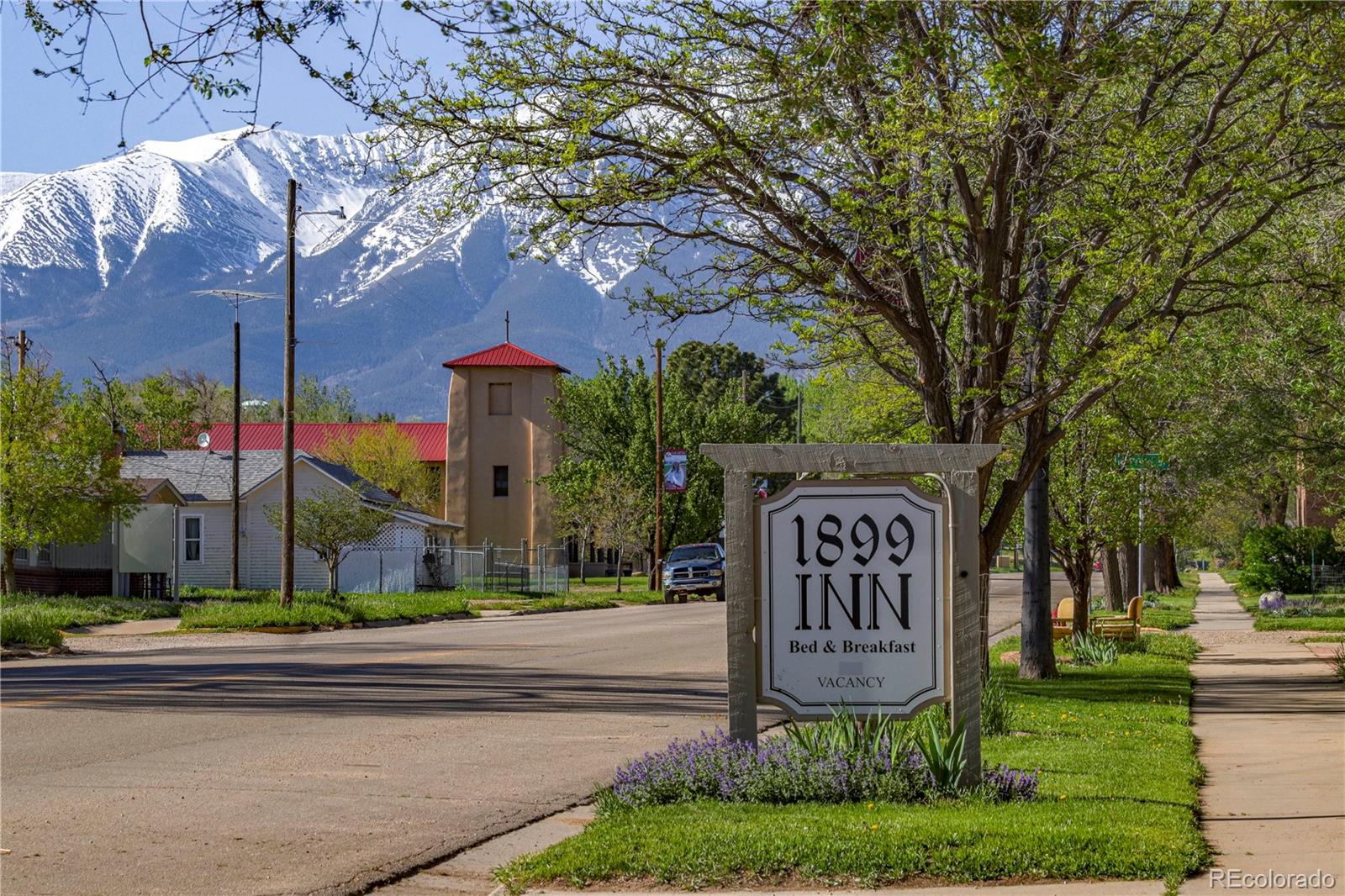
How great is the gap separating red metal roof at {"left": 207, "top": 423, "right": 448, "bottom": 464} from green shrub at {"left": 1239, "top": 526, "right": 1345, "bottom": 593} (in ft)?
133

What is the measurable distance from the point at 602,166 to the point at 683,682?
301 inches

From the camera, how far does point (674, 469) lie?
50594mm

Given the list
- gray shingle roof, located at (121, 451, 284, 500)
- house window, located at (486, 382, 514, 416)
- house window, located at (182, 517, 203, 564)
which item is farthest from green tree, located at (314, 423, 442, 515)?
house window, located at (182, 517, 203, 564)

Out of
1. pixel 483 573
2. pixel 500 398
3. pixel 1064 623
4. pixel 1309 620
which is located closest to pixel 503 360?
pixel 500 398

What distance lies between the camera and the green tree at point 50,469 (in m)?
32.0

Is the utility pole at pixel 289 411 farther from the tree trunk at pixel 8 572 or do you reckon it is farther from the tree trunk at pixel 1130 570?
the tree trunk at pixel 1130 570

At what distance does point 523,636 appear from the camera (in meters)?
27.9

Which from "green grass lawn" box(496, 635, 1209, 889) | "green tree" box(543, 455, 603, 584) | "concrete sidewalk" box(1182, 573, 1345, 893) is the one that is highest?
"green tree" box(543, 455, 603, 584)

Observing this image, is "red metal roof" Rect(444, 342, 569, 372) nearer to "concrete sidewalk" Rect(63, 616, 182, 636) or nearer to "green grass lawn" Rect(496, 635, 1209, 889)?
"concrete sidewalk" Rect(63, 616, 182, 636)

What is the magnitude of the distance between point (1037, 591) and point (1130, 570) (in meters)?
21.3

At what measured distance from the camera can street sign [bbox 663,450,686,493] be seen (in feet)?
166

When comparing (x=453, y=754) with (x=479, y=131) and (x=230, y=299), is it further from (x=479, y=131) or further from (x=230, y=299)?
(x=230, y=299)

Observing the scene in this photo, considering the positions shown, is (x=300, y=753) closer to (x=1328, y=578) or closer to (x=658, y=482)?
(x=658, y=482)

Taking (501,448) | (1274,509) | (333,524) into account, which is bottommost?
(333,524)
